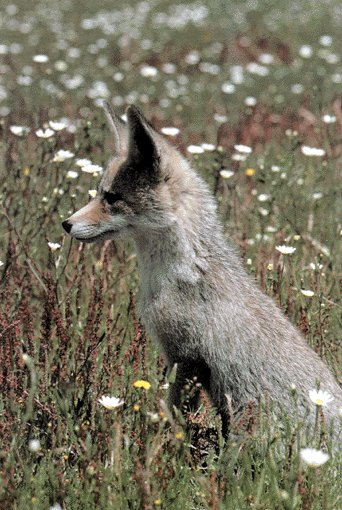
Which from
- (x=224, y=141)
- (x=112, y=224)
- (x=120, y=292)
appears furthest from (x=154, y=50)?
(x=112, y=224)

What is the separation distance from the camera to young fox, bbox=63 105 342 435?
4.43 metres

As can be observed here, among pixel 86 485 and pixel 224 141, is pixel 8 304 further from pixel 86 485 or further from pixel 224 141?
pixel 224 141

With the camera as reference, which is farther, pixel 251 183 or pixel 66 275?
pixel 251 183

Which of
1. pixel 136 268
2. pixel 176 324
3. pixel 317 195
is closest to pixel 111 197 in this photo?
pixel 176 324

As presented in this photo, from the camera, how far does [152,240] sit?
186 inches

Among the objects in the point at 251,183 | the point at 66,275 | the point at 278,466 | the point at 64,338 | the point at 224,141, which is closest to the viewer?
the point at 278,466

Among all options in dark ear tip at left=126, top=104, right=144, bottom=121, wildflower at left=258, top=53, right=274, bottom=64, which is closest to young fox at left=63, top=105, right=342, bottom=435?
dark ear tip at left=126, top=104, right=144, bottom=121

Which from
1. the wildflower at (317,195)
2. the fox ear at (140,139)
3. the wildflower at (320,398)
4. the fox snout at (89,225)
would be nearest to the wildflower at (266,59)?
the wildflower at (317,195)

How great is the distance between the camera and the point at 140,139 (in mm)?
4648

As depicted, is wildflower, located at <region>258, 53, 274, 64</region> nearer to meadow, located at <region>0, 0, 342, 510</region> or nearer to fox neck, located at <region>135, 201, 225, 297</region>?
meadow, located at <region>0, 0, 342, 510</region>

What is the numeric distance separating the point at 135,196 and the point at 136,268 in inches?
63.6

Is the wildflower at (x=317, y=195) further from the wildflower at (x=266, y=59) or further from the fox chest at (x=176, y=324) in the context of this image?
the wildflower at (x=266, y=59)

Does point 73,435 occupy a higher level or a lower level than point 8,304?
higher

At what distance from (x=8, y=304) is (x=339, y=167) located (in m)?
4.23
